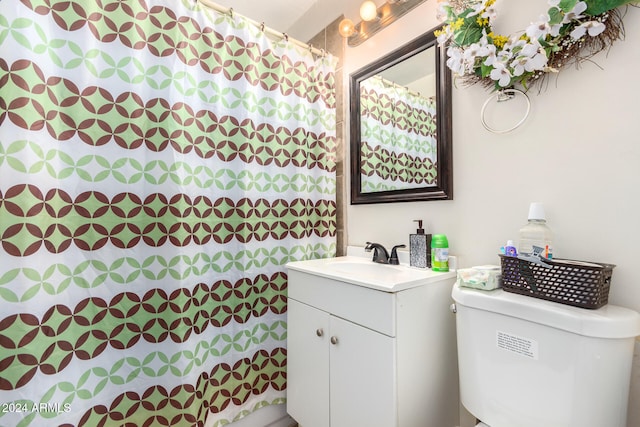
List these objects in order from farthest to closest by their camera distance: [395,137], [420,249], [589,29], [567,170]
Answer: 1. [395,137]
2. [420,249]
3. [567,170]
4. [589,29]

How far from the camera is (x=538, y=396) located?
0.77 metres

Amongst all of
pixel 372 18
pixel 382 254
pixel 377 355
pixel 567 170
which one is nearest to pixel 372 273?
pixel 382 254

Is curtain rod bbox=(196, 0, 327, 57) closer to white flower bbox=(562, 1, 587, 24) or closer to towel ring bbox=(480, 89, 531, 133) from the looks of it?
towel ring bbox=(480, 89, 531, 133)

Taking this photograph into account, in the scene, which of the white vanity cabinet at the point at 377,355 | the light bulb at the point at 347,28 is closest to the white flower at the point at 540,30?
the white vanity cabinet at the point at 377,355

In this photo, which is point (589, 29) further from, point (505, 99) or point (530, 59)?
point (505, 99)

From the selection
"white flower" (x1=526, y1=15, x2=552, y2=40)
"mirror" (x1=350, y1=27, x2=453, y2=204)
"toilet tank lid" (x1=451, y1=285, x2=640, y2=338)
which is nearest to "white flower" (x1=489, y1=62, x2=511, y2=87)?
"white flower" (x1=526, y1=15, x2=552, y2=40)

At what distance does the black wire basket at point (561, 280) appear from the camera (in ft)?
2.46

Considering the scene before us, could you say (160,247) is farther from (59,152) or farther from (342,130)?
(342,130)

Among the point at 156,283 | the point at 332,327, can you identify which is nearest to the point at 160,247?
the point at 156,283

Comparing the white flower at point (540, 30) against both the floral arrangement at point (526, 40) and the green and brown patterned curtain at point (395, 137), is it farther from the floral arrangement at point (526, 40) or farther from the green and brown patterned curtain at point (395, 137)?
the green and brown patterned curtain at point (395, 137)

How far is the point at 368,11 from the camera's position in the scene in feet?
5.01

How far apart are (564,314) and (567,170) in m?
0.49

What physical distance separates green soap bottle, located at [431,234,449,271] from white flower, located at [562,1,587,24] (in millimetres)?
786

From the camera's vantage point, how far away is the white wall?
2.75ft
